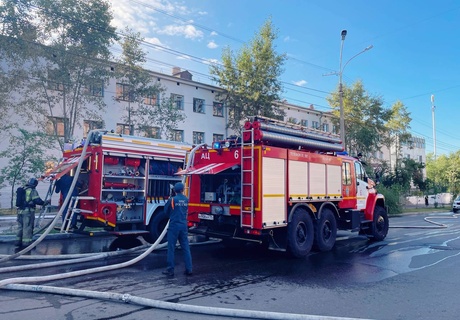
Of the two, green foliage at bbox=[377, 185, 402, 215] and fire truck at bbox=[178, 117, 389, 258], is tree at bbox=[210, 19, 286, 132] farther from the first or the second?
fire truck at bbox=[178, 117, 389, 258]

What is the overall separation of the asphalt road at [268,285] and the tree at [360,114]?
93.4ft

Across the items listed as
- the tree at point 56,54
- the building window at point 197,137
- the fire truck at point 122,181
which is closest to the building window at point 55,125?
the tree at point 56,54

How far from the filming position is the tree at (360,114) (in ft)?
123

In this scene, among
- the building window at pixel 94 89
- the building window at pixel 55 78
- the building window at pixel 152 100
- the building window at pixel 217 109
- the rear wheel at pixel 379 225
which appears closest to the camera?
the rear wheel at pixel 379 225

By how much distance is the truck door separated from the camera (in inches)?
472

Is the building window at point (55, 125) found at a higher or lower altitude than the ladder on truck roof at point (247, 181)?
higher

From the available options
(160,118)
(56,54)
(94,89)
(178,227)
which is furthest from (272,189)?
(94,89)

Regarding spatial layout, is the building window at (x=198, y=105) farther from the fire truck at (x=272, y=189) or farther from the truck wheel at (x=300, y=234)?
the truck wheel at (x=300, y=234)

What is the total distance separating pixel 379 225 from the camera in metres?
12.5

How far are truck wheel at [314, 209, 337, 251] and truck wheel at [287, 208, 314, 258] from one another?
0.42m

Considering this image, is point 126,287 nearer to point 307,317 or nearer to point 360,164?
point 307,317

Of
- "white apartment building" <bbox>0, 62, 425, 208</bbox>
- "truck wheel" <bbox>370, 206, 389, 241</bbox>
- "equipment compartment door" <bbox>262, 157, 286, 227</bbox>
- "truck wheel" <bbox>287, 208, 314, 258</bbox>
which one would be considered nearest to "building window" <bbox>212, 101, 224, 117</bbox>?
"white apartment building" <bbox>0, 62, 425, 208</bbox>

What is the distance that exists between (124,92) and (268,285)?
72.9 ft

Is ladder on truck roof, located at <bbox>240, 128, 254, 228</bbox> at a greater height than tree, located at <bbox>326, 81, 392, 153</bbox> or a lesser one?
lesser
